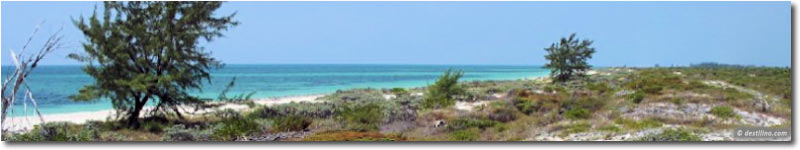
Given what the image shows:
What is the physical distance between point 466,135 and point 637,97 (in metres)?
1.95

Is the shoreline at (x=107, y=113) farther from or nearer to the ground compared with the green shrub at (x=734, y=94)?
nearer to the ground

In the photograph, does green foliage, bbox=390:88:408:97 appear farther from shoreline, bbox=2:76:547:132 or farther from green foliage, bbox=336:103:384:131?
shoreline, bbox=2:76:547:132

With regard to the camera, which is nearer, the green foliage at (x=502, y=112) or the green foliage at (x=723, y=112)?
the green foliage at (x=723, y=112)

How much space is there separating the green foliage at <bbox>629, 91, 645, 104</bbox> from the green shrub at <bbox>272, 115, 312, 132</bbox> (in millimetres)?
3186

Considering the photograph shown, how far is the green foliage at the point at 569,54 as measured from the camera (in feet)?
20.9

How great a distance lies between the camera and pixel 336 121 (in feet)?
21.3

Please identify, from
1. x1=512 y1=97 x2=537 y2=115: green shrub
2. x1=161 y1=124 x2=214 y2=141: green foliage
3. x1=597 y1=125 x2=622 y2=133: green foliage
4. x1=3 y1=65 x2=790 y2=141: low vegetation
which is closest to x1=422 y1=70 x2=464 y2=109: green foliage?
x1=3 y1=65 x2=790 y2=141: low vegetation

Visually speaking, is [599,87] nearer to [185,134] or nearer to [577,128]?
[577,128]

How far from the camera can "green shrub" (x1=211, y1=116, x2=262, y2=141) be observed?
19.6ft

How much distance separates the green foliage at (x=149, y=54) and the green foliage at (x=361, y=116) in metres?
1.56

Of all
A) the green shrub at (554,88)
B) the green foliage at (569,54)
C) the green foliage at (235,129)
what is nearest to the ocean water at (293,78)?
the green foliage at (569,54)

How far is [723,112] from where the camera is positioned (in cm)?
607

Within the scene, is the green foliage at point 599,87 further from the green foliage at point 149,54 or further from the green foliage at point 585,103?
the green foliage at point 149,54

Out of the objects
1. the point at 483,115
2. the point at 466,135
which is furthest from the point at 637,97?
the point at 466,135
